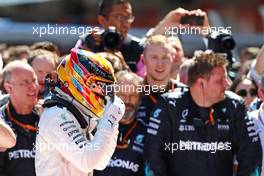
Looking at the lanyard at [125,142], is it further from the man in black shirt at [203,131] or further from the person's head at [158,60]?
the person's head at [158,60]

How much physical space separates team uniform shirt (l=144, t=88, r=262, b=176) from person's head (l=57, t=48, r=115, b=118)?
1.47 m

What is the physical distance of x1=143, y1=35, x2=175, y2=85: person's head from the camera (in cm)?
801

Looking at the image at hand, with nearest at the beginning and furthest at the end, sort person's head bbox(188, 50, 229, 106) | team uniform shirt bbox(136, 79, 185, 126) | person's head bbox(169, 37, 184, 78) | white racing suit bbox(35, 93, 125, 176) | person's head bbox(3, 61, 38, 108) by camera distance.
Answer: white racing suit bbox(35, 93, 125, 176)
person's head bbox(188, 50, 229, 106)
person's head bbox(3, 61, 38, 108)
team uniform shirt bbox(136, 79, 185, 126)
person's head bbox(169, 37, 184, 78)

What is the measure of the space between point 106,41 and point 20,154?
133 centimetres

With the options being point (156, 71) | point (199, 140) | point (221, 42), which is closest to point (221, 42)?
point (221, 42)

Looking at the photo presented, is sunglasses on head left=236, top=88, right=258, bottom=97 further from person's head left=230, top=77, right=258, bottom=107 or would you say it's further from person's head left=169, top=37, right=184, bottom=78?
person's head left=169, top=37, right=184, bottom=78

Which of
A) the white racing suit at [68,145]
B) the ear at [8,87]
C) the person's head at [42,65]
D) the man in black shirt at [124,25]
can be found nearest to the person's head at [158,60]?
the man in black shirt at [124,25]

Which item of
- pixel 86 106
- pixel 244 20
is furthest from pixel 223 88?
pixel 244 20

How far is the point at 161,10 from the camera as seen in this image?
22078mm

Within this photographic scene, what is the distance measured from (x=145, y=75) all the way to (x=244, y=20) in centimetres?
1322

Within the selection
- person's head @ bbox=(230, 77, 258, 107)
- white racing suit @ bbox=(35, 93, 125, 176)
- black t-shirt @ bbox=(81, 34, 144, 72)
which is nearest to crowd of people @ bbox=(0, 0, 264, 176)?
black t-shirt @ bbox=(81, 34, 144, 72)

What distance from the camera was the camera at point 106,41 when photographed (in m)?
8.11

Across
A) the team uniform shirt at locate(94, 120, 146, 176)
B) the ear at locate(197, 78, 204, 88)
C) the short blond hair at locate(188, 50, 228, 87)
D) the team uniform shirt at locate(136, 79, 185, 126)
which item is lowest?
the team uniform shirt at locate(94, 120, 146, 176)

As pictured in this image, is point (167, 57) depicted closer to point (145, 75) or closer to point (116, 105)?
point (145, 75)
